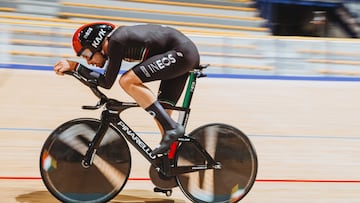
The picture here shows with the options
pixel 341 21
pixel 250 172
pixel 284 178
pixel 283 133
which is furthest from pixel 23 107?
pixel 341 21

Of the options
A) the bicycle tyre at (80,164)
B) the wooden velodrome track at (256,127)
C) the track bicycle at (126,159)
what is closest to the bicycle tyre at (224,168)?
the track bicycle at (126,159)

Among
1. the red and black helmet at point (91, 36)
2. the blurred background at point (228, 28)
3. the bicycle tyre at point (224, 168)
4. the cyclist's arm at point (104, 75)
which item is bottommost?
the blurred background at point (228, 28)

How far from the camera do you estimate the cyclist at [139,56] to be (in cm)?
252

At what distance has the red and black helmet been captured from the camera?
2.54 metres

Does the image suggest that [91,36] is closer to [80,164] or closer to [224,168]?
[80,164]

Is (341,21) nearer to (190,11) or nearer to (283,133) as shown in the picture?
(190,11)

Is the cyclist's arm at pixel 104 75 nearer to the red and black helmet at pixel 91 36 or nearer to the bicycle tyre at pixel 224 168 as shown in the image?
the red and black helmet at pixel 91 36

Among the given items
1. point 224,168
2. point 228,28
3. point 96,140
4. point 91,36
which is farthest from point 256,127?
point 228,28

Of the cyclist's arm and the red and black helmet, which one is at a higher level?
the red and black helmet

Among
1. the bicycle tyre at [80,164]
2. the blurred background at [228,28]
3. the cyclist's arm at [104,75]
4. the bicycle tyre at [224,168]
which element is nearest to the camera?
the cyclist's arm at [104,75]

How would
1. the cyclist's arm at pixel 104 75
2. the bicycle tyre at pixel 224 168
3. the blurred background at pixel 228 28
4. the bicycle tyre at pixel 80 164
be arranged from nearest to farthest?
1. the cyclist's arm at pixel 104 75
2. the bicycle tyre at pixel 80 164
3. the bicycle tyre at pixel 224 168
4. the blurred background at pixel 228 28

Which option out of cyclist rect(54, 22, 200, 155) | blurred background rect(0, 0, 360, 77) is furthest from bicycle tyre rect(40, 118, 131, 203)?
blurred background rect(0, 0, 360, 77)

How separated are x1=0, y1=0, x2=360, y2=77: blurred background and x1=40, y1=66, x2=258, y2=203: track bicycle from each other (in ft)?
16.9

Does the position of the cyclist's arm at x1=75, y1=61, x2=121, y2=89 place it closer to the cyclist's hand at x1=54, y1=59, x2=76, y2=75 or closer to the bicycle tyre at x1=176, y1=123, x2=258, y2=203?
the cyclist's hand at x1=54, y1=59, x2=76, y2=75
